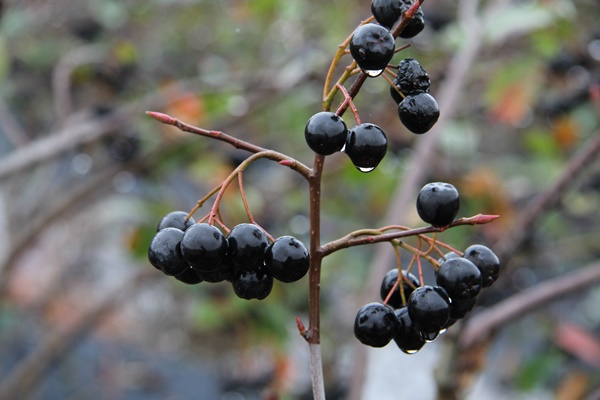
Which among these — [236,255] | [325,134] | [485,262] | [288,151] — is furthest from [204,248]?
[288,151]

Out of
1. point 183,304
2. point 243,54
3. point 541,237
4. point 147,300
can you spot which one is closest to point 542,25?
point 541,237

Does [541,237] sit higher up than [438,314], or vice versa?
[438,314]

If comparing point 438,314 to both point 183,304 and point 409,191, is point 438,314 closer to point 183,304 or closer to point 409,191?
point 409,191

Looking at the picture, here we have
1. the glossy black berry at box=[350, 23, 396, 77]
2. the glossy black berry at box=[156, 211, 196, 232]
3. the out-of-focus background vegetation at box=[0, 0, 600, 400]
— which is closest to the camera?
the glossy black berry at box=[350, 23, 396, 77]

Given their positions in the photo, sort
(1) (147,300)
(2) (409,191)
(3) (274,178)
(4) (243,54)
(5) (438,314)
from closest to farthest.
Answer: (5) (438,314)
(2) (409,191)
(3) (274,178)
(4) (243,54)
(1) (147,300)

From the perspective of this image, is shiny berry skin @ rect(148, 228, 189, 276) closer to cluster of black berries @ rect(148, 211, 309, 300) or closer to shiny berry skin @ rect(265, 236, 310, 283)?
cluster of black berries @ rect(148, 211, 309, 300)

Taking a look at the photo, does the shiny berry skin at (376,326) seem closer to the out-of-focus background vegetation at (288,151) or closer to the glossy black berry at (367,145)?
the glossy black berry at (367,145)

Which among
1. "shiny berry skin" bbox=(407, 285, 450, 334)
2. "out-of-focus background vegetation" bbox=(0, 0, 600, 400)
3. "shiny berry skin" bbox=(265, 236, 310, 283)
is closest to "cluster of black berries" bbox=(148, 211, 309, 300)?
"shiny berry skin" bbox=(265, 236, 310, 283)

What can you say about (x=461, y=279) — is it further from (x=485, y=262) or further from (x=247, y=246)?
(x=247, y=246)
